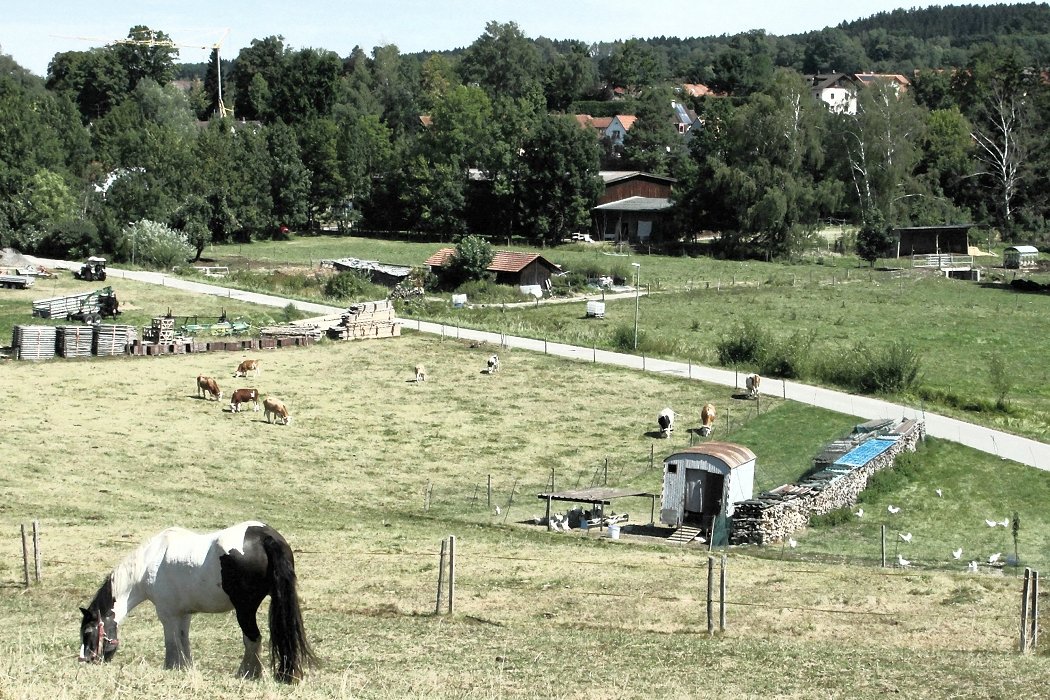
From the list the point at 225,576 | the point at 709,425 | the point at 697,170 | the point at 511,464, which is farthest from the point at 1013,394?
the point at 697,170

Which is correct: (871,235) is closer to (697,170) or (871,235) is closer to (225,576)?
(697,170)

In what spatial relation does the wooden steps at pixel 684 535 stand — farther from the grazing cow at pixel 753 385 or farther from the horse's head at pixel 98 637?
the horse's head at pixel 98 637

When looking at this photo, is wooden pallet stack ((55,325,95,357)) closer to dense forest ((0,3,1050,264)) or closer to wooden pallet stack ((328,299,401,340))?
wooden pallet stack ((328,299,401,340))

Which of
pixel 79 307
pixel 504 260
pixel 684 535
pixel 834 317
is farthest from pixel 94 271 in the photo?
pixel 684 535

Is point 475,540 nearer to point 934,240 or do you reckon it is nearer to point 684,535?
point 684,535

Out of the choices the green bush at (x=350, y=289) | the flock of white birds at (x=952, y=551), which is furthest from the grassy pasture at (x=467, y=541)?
the green bush at (x=350, y=289)

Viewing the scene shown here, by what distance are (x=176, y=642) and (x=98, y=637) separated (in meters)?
1.00

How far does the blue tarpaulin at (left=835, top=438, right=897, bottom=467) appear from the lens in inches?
1439

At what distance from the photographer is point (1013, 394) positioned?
1959 inches

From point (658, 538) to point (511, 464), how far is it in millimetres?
→ 7839

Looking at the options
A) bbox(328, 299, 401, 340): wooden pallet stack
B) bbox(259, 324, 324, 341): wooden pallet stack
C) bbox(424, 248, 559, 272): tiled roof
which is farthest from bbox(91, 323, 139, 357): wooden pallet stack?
bbox(424, 248, 559, 272): tiled roof

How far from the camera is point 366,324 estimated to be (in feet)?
196

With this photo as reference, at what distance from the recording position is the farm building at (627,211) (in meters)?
110

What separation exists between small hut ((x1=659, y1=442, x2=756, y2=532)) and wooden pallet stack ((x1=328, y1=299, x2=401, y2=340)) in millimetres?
28466
